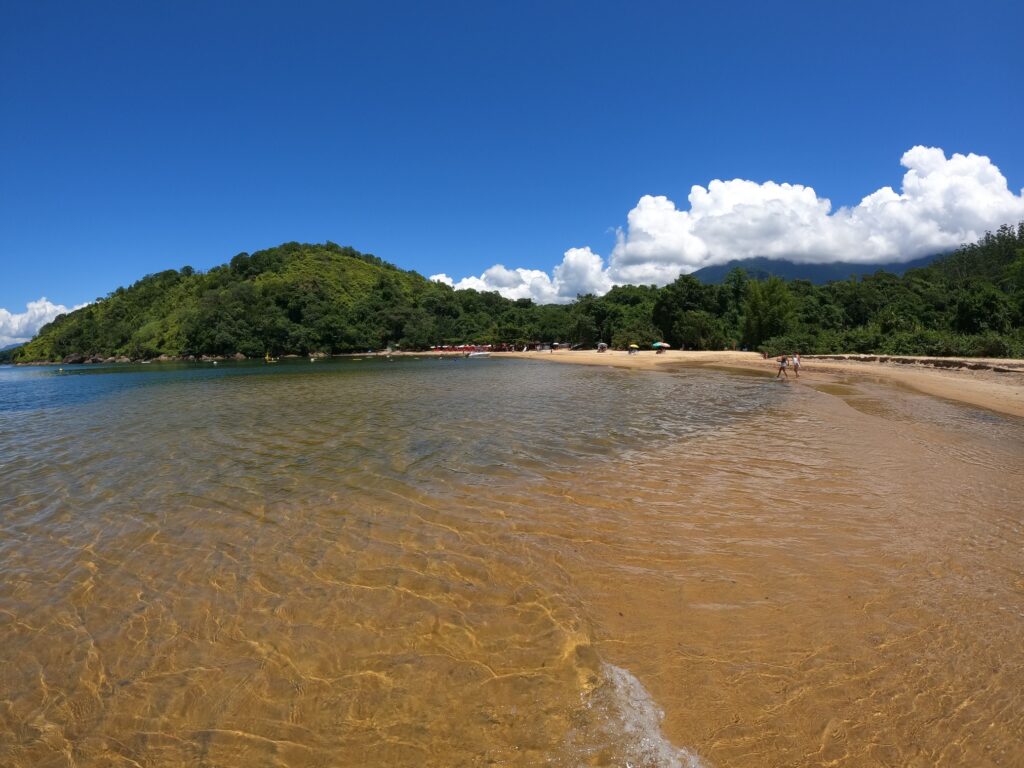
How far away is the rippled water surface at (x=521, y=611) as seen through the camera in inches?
118

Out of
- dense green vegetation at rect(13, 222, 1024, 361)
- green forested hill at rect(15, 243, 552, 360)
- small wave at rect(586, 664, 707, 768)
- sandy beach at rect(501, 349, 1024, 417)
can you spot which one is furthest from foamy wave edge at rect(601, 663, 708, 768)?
green forested hill at rect(15, 243, 552, 360)

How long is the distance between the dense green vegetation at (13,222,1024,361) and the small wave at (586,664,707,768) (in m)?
44.9

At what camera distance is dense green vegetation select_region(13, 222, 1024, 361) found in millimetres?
48438

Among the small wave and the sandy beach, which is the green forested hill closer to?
the sandy beach

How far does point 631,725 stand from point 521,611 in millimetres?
1583

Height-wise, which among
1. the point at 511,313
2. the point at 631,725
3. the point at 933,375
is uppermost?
the point at 511,313

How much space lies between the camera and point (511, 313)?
122m

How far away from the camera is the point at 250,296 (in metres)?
111

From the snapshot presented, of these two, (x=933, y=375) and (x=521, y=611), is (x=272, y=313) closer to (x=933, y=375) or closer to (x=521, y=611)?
(x=933, y=375)

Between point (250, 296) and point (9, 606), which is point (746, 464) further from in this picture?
point (250, 296)

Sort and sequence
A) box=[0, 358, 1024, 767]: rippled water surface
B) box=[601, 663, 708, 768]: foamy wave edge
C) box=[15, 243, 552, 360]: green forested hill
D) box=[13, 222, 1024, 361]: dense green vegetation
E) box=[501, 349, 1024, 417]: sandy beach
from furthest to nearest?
box=[15, 243, 552, 360]: green forested hill, box=[13, 222, 1024, 361]: dense green vegetation, box=[501, 349, 1024, 417]: sandy beach, box=[0, 358, 1024, 767]: rippled water surface, box=[601, 663, 708, 768]: foamy wave edge

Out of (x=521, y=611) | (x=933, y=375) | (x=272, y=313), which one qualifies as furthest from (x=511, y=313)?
(x=521, y=611)

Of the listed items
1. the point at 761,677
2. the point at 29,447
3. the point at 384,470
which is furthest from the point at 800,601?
the point at 29,447

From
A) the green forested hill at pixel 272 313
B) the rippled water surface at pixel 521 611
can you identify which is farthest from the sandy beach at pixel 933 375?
the green forested hill at pixel 272 313
